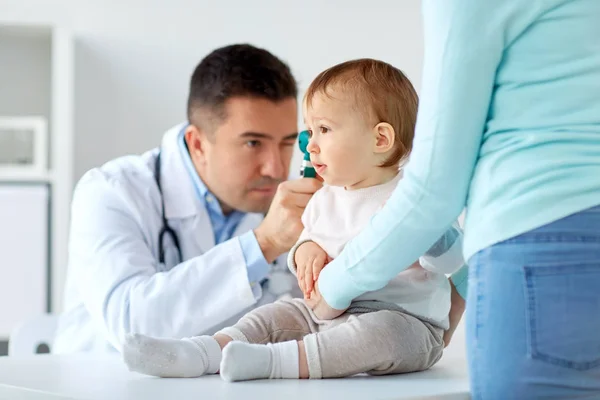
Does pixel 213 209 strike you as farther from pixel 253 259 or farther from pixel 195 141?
pixel 253 259

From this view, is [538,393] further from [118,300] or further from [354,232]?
[118,300]

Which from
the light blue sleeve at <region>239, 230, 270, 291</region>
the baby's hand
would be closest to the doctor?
the light blue sleeve at <region>239, 230, 270, 291</region>

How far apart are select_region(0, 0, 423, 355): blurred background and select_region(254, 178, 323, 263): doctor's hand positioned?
1742 millimetres

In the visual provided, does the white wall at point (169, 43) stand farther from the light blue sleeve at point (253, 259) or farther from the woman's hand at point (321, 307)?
the woman's hand at point (321, 307)

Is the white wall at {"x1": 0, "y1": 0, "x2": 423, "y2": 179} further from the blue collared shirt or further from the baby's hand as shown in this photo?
the baby's hand

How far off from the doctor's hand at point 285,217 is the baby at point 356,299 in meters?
0.28

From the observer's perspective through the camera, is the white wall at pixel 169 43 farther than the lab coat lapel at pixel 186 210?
Yes

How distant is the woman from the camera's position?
861 millimetres

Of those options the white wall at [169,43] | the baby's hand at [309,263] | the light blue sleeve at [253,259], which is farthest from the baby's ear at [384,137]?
the white wall at [169,43]

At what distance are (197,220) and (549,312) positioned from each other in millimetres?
1290

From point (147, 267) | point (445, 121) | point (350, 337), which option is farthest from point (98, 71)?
point (445, 121)

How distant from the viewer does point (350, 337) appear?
112cm

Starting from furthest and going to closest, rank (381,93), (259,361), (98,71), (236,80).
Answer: (98,71)
(236,80)
(381,93)
(259,361)

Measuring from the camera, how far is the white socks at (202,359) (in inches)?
42.0
